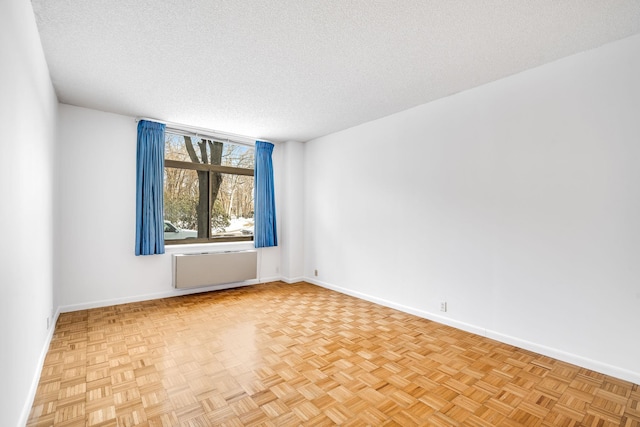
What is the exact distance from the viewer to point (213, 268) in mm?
4789

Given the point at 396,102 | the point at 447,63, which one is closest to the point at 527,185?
the point at 447,63

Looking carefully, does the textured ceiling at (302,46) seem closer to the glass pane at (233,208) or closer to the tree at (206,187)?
the tree at (206,187)

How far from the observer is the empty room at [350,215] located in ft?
6.55

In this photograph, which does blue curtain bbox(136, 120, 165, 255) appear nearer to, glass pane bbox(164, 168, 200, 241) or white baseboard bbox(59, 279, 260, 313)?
glass pane bbox(164, 168, 200, 241)

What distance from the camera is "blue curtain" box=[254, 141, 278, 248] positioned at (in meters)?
5.38

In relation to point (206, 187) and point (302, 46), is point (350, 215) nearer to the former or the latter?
point (206, 187)

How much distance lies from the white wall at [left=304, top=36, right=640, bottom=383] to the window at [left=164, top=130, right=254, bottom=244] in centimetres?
238

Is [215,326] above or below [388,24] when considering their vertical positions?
below

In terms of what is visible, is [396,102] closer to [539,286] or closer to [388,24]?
[388,24]

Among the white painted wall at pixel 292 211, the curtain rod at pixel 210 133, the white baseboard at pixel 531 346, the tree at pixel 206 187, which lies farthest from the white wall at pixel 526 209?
the tree at pixel 206 187

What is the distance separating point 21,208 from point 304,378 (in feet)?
7.23

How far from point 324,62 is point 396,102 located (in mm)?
1339

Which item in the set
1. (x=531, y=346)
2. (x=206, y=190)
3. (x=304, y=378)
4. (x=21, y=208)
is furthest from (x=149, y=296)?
(x=531, y=346)

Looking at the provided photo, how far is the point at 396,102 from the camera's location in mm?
3729
